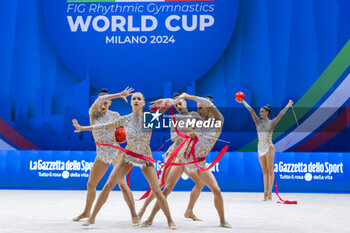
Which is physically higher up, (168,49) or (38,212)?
(168,49)

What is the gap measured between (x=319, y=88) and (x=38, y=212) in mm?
7146

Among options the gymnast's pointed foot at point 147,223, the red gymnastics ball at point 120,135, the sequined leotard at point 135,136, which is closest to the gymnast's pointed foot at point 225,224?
the gymnast's pointed foot at point 147,223

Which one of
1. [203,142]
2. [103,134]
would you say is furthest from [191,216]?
[103,134]

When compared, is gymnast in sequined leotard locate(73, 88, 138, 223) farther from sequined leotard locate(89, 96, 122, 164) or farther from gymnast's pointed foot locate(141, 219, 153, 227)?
gymnast's pointed foot locate(141, 219, 153, 227)

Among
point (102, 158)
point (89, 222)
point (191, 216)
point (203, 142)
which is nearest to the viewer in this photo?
point (89, 222)

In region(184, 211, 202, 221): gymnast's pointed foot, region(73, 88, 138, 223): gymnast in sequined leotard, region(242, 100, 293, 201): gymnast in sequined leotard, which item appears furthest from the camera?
region(242, 100, 293, 201): gymnast in sequined leotard

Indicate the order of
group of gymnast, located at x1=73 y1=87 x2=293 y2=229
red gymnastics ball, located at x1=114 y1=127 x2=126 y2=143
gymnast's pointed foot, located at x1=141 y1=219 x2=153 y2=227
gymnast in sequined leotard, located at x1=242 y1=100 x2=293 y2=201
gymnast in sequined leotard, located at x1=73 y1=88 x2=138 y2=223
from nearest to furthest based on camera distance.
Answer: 1. group of gymnast, located at x1=73 y1=87 x2=293 y2=229
2. gymnast's pointed foot, located at x1=141 y1=219 x2=153 y2=227
3. gymnast in sequined leotard, located at x1=73 y1=88 x2=138 y2=223
4. red gymnastics ball, located at x1=114 y1=127 x2=126 y2=143
5. gymnast in sequined leotard, located at x1=242 y1=100 x2=293 y2=201

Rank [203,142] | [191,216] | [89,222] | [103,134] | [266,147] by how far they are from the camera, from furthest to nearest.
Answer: [266,147] < [191,216] < [103,134] < [203,142] < [89,222]

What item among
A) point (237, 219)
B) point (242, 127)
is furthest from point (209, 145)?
point (242, 127)

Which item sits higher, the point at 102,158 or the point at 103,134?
the point at 103,134

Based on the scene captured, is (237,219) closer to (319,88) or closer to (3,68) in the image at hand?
(319,88)

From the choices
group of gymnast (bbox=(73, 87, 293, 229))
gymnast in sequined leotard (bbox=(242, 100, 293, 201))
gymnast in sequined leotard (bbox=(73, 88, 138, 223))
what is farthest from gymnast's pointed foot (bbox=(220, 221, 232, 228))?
gymnast in sequined leotard (bbox=(242, 100, 293, 201))

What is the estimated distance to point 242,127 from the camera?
38.7 ft

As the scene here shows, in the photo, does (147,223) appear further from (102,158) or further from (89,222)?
(102,158)
